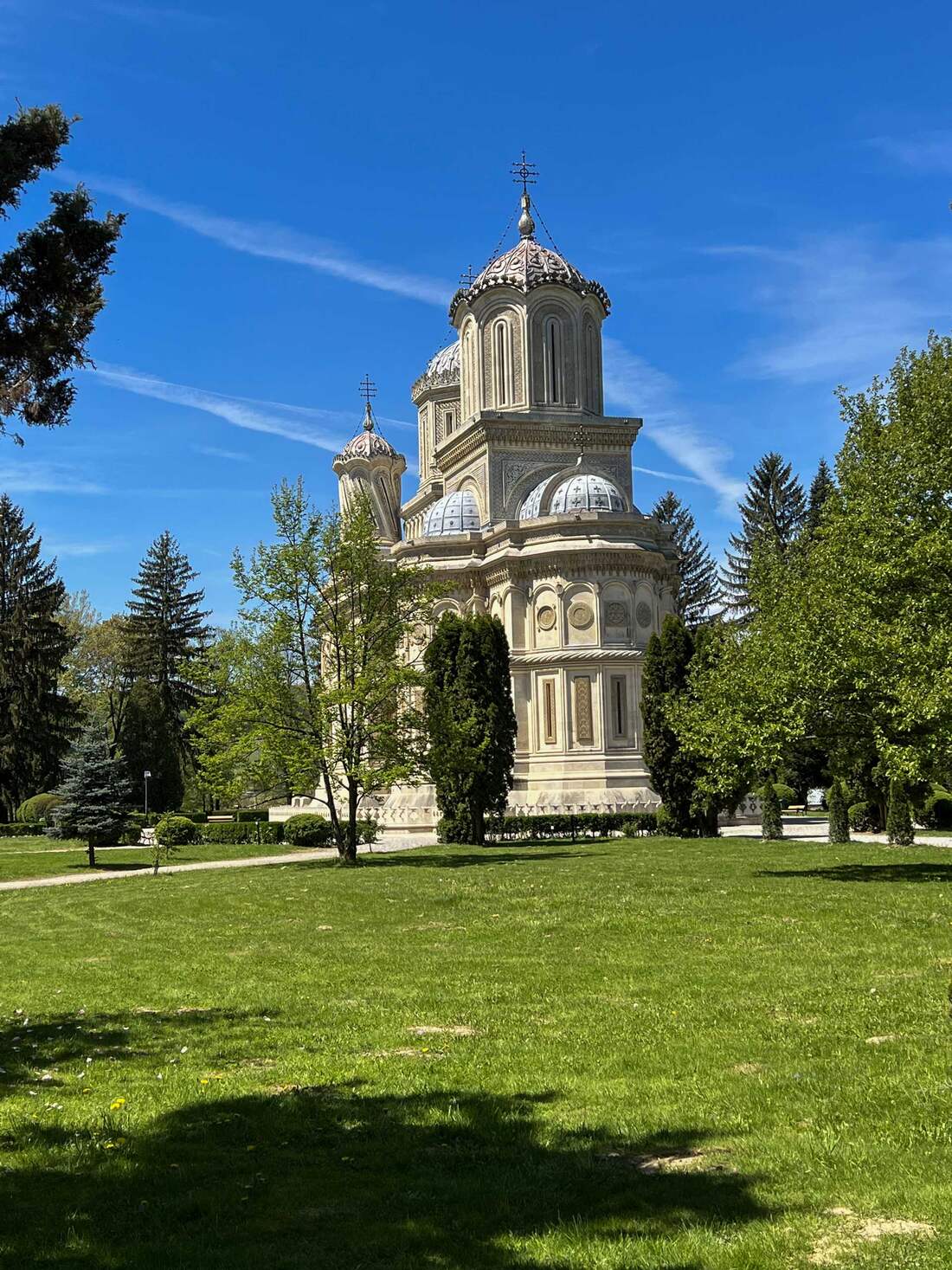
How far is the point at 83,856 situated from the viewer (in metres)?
30.3

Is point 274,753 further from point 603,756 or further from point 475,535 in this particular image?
point 475,535

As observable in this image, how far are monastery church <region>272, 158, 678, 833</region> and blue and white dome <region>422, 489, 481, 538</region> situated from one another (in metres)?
0.07

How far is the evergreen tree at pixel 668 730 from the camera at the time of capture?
30891mm

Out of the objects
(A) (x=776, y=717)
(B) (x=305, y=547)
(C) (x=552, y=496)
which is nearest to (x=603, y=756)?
(C) (x=552, y=496)

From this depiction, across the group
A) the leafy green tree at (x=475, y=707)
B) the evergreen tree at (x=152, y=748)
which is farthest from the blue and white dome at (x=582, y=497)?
the evergreen tree at (x=152, y=748)

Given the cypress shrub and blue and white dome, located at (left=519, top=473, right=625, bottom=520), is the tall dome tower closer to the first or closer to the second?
blue and white dome, located at (left=519, top=473, right=625, bottom=520)

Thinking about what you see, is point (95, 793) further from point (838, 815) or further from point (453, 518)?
point (838, 815)

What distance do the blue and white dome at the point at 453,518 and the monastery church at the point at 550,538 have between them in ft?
0.25

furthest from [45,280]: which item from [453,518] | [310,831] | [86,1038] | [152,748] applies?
[152,748]

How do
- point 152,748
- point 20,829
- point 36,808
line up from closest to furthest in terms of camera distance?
1. point 20,829
2. point 36,808
3. point 152,748

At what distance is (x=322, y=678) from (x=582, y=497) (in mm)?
18646

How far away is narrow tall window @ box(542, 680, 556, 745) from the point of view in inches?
→ 1543

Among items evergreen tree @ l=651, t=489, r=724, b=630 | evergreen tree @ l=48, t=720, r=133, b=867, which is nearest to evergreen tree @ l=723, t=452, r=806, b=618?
evergreen tree @ l=651, t=489, r=724, b=630

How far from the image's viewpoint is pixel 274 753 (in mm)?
23000
